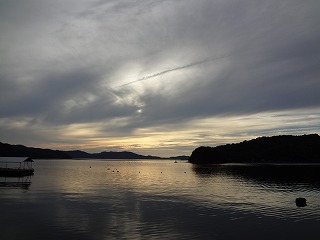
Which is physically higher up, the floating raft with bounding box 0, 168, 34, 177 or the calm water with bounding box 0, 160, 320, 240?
the floating raft with bounding box 0, 168, 34, 177

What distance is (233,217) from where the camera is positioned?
4516 cm

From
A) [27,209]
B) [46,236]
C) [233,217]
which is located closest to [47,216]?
[27,209]

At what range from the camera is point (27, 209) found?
163 ft

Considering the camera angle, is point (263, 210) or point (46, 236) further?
point (263, 210)

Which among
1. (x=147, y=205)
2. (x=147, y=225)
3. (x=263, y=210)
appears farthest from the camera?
(x=147, y=205)

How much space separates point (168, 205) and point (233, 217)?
14.7 m

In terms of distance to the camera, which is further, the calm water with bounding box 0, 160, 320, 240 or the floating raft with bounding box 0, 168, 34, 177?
the floating raft with bounding box 0, 168, 34, 177

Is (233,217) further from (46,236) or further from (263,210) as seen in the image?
(46,236)

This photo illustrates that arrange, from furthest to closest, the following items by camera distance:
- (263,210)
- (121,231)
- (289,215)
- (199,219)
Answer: (263,210) < (289,215) < (199,219) < (121,231)

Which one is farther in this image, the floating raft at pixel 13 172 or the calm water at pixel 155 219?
the floating raft at pixel 13 172

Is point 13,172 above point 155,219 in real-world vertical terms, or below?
above

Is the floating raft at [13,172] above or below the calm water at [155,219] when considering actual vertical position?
above

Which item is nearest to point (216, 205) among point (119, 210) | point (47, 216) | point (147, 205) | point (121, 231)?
point (147, 205)

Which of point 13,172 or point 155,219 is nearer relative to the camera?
point 155,219
